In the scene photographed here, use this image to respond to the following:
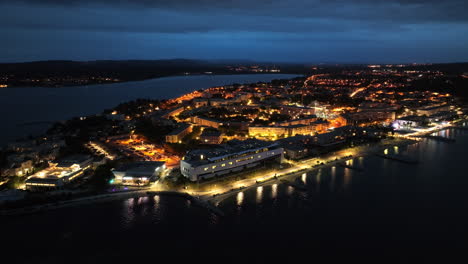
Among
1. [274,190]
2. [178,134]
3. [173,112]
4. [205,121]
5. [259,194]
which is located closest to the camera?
[259,194]

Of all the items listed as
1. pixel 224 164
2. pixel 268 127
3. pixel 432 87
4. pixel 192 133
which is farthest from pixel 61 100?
pixel 432 87

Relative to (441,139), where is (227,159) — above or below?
above

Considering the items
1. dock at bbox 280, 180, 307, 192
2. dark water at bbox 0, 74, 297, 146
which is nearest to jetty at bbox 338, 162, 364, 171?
dock at bbox 280, 180, 307, 192

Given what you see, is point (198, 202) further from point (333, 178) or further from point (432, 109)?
point (432, 109)

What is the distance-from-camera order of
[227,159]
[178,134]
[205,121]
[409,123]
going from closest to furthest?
[227,159] → [178,134] → [409,123] → [205,121]

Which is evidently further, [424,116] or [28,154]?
[424,116]

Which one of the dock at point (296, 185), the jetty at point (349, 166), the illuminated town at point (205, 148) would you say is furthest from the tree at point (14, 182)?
the jetty at point (349, 166)

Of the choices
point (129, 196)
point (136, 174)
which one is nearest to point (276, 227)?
point (129, 196)

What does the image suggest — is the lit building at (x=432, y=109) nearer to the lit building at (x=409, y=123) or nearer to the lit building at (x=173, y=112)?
the lit building at (x=409, y=123)
